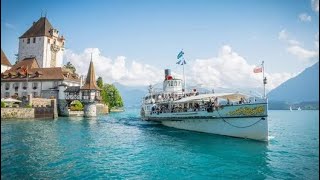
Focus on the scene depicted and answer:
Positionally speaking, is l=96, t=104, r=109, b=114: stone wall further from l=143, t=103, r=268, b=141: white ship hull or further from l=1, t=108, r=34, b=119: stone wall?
l=143, t=103, r=268, b=141: white ship hull

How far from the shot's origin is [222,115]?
29484mm

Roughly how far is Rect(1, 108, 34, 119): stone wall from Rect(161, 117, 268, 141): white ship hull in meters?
31.4

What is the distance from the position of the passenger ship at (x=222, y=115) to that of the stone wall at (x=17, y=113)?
920 inches

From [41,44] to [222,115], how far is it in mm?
65626

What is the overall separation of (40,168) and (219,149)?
13.5m

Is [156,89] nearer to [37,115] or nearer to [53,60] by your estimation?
[37,115]

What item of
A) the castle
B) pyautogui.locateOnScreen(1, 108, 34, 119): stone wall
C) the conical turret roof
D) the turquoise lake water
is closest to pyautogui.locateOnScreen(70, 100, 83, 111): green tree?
the castle

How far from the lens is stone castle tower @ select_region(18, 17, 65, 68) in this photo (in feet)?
256

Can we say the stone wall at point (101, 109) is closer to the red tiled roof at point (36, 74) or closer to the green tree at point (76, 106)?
the green tree at point (76, 106)

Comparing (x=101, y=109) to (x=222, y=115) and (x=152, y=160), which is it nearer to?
(x=222, y=115)

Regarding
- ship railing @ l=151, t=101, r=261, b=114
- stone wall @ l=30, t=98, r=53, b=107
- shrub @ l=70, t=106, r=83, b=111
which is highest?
stone wall @ l=30, t=98, r=53, b=107

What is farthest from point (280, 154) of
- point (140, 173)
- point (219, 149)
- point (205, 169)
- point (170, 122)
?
point (170, 122)

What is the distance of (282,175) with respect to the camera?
47.9ft

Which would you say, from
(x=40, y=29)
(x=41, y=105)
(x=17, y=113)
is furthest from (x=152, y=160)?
(x=40, y=29)
